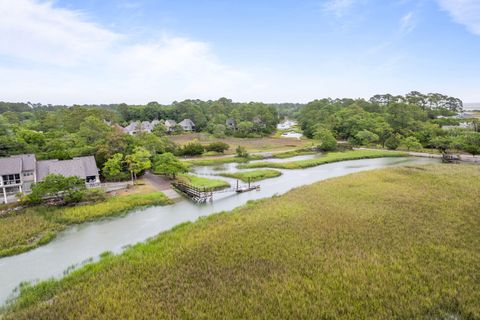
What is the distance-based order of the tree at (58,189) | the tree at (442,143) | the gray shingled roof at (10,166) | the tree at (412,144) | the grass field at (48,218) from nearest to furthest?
1. the grass field at (48,218)
2. the tree at (58,189)
3. the gray shingled roof at (10,166)
4. the tree at (442,143)
5. the tree at (412,144)

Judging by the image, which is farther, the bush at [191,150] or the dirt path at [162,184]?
the bush at [191,150]

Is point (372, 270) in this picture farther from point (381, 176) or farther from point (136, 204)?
point (381, 176)

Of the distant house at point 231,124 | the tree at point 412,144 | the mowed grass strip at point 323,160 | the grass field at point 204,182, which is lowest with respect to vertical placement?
the mowed grass strip at point 323,160

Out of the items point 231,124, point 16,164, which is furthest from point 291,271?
point 231,124

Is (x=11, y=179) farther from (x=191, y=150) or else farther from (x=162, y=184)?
(x=191, y=150)

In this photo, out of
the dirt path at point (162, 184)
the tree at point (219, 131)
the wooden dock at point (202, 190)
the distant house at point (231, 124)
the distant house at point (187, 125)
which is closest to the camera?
the wooden dock at point (202, 190)

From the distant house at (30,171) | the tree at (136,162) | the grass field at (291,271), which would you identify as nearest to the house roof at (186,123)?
the tree at (136,162)

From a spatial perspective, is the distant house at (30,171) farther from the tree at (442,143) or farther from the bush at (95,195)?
the tree at (442,143)

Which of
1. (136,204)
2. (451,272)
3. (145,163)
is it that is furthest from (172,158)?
(451,272)
